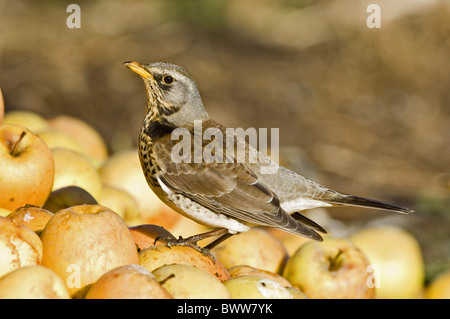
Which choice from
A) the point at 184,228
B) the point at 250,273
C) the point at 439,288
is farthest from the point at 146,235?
the point at 439,288

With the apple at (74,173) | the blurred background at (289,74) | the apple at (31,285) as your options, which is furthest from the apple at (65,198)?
the blurred background at (289,74)

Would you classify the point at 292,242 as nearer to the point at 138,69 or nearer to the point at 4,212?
the point at 138,69

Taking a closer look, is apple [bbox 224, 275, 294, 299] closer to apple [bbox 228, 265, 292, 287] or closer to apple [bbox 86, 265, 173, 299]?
apple [bbox 228, 265, 292, 287]

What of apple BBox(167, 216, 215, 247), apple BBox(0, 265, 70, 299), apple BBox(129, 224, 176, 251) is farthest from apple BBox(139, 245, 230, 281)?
apple BBox(167, 216, 215, 247)

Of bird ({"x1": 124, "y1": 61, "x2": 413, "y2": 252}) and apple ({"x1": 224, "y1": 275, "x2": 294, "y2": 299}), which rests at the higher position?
bird ({"x1": 124, "y1": 61, "x2": 413, "y2": 252})

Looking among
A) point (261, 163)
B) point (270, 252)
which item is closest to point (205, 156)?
point (261, 163)

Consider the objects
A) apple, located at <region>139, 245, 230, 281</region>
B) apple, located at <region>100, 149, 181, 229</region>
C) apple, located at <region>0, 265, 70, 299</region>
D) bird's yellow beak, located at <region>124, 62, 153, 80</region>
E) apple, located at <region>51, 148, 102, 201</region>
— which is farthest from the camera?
apple, located at <region>100, 149, 181, 229</region>
